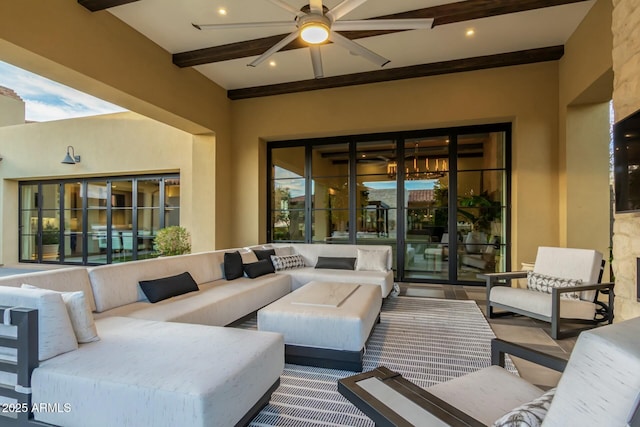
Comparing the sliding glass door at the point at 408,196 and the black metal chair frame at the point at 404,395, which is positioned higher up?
the sliding glass door at the point at 408,196

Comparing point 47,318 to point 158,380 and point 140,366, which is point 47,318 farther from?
point 158,380

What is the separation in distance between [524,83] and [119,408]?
21.1 feet

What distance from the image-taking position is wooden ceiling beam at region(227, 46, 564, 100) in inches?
194

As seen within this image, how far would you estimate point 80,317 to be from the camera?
6.51ft

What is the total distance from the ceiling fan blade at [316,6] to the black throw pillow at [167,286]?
2.99 meters

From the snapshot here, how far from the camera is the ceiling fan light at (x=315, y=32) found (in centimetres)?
279

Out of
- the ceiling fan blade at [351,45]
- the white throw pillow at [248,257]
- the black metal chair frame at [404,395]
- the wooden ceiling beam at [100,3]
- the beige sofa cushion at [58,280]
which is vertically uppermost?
the wooden ceiling beam at [100,3]

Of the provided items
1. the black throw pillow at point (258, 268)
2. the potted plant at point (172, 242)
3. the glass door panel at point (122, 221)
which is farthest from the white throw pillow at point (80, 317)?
the glass door panel at point (122, 221)

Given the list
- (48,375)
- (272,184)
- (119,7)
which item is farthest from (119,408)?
(272,184)

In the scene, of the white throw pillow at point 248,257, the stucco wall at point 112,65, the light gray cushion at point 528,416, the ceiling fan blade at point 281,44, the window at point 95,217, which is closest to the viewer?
the light gray cushion at point 528,416

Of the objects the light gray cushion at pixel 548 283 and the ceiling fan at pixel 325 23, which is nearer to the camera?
the ceiling fan at pixel 325 23

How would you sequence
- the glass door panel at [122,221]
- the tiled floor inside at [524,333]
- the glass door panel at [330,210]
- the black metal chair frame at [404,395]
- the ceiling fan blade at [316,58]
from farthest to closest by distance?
the glass door panel at [122,221], the glass door panel at [330,210], the ceiling fan blade at [316,58], the tiled floor inside at [524,333], the black metal chair frame at [404,395]

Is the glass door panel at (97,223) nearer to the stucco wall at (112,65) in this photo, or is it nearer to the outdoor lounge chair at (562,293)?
the stucco wall at (112,65)

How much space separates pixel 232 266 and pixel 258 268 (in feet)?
1.30
